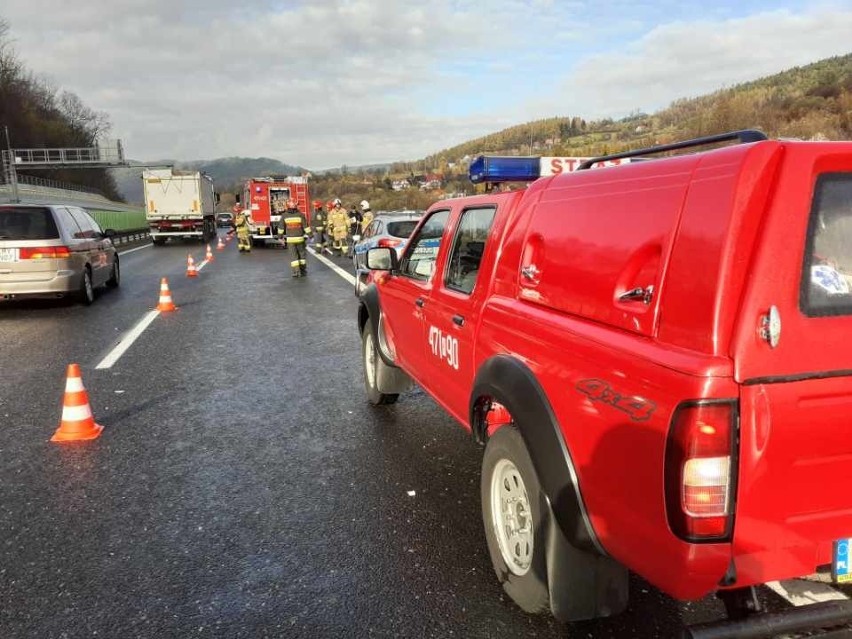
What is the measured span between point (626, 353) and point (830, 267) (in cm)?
66

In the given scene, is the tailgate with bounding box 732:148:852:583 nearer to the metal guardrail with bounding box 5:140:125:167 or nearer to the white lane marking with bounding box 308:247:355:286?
the white lane marking with bounding box 308:247:355:286

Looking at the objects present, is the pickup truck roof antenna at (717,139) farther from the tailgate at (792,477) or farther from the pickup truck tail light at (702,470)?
the pickup truck tail light at (702,470)

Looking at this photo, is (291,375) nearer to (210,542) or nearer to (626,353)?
(210,542)

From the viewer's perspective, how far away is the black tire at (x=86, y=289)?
453 inches

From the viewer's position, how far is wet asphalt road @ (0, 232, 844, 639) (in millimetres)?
2898

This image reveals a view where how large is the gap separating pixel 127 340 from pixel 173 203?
1015 inches

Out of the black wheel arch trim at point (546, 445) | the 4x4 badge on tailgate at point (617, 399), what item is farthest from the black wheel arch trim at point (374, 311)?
the 4x4 badge on tailgate at point (617, 399)

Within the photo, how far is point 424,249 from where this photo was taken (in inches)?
197

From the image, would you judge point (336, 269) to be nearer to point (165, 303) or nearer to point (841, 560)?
point (165, 303)

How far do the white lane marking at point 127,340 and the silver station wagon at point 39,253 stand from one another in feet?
4.78

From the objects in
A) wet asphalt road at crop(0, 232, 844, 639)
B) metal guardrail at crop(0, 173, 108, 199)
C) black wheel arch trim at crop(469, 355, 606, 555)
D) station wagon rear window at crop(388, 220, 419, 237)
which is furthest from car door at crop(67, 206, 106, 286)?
metal guardrail at crop(0, 173, 108, 199)

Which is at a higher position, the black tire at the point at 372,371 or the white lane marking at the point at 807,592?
the black tire at the point at 372,371

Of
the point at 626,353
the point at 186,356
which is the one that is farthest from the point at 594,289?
the point at 186,356

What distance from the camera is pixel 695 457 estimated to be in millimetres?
1948
